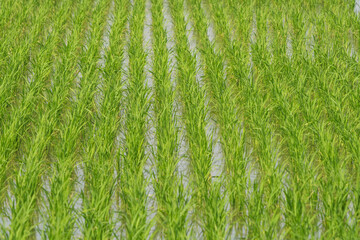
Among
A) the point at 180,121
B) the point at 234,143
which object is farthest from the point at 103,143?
the point at 234,143

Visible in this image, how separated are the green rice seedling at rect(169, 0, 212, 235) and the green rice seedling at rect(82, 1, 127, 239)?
486 millimetres

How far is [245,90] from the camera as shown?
11.8 feet

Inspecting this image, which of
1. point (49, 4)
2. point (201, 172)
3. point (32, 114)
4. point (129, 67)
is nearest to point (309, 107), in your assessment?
point (201, 172)

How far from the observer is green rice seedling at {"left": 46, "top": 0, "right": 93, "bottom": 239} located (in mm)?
2477

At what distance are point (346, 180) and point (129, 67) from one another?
2.13 meters

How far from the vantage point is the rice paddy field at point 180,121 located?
260cm

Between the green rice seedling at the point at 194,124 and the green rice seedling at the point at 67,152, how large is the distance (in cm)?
70

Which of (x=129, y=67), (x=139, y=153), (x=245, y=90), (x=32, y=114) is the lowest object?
(x=139, y=153)

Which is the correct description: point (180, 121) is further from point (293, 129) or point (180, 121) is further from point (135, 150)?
point (293, 129)

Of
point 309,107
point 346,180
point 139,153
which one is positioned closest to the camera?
point 346,180

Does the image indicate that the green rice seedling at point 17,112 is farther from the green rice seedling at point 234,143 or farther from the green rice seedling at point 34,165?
the green rice seedling at point 234,143

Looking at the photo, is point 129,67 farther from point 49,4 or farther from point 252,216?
point 252,216

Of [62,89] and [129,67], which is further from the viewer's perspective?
[129,67]

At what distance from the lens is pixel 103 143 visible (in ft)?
10.00
